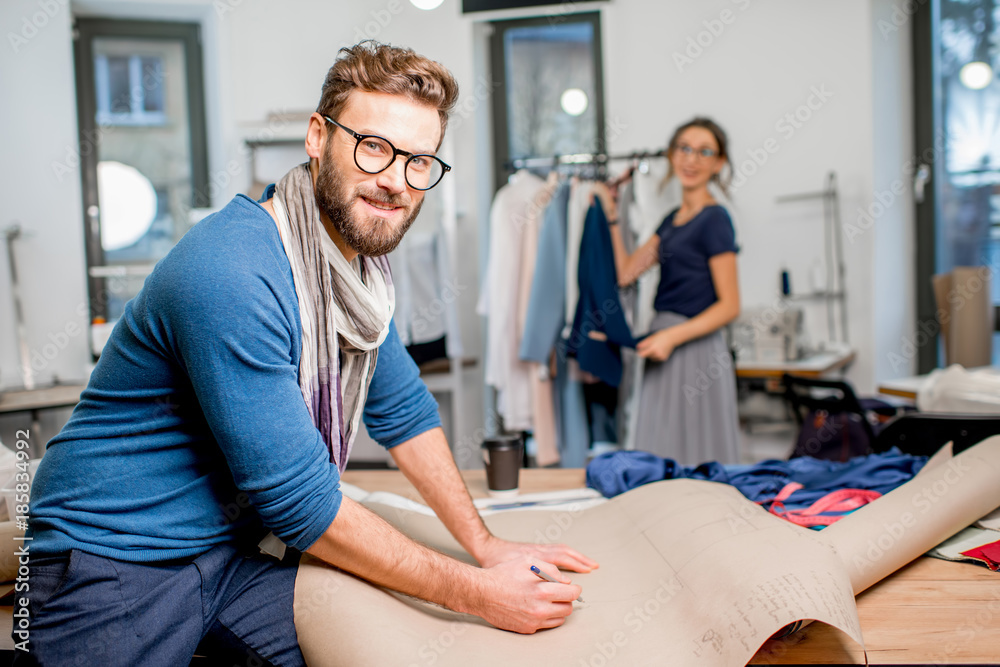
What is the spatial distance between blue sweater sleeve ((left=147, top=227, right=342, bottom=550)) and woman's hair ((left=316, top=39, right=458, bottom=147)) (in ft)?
1.04

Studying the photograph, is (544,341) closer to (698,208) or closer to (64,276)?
(698,208)

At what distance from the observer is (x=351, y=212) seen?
3.66ft

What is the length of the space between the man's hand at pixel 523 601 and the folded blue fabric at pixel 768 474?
18.3 inches

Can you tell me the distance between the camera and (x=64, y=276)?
3.38m

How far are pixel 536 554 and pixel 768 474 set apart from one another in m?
0.59

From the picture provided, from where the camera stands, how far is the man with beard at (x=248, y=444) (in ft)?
2.97

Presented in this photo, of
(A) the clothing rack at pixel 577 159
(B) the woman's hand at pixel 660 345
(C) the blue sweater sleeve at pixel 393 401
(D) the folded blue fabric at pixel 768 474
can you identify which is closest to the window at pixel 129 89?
(A) the clothing rack at pixel 577 159

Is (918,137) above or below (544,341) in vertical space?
above

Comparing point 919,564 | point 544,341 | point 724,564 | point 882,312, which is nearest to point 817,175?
point 882,312

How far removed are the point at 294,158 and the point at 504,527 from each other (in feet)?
9.22

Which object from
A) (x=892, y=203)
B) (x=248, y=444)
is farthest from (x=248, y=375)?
(x=892, y=203)

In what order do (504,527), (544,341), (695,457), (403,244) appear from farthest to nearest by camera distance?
1. (403,244)
2. (544,341)
3. (695,457)
4. (504,527)

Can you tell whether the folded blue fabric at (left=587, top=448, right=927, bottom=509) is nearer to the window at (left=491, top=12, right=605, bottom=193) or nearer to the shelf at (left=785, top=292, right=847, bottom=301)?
the shelf at (left=785, top=292, right=847, bottom=301)

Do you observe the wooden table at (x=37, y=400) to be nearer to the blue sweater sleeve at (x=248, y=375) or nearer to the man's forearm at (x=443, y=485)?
the man's forearm at (x=443, y=485)
